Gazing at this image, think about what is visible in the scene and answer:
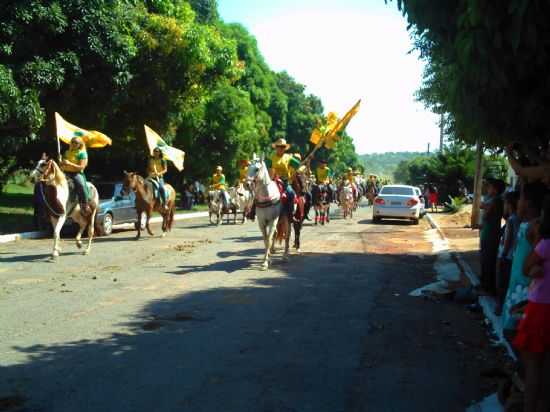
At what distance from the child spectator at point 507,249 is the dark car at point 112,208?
1320 cm

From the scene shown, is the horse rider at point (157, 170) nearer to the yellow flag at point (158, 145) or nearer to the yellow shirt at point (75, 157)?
the yellow flag at point (158, 145)

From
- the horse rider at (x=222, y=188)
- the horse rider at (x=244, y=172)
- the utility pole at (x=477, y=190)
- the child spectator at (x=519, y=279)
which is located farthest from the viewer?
the horse rider at (x=222, y=188)

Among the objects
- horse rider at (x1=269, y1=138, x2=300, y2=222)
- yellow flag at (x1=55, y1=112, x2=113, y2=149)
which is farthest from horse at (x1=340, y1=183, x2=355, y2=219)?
horse rider at (x1=269, y1=138, x2=300, y2=222)

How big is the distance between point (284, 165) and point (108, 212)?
8.24 m

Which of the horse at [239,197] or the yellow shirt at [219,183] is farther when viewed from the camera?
the horse at [239,197]

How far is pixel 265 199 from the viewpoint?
12.5m

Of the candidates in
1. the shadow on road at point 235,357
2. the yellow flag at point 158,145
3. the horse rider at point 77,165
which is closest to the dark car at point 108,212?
the yellow flag at point 158,145

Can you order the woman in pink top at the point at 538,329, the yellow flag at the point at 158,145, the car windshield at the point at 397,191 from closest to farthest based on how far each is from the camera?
the woman in pink top at the point at 538,329, the yellow flag at the point at 158,145, the car windshield at the point at 397,191

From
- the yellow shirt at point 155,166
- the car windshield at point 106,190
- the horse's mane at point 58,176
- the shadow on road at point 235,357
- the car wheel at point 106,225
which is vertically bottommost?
the shadow on road at point 235,357

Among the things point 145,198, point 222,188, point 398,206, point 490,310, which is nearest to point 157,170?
point 145,198

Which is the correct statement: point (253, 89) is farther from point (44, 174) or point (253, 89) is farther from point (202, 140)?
point (44, 174)

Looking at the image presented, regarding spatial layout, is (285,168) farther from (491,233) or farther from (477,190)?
(477,190)

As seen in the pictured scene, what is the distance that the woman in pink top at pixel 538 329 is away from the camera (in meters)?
4.20

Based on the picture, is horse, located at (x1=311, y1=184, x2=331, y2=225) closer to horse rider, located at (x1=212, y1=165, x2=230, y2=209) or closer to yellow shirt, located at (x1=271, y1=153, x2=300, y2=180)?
horse rider, located at (x1=212, y1=165, x2=230, y2=209)
